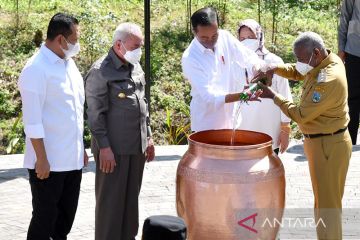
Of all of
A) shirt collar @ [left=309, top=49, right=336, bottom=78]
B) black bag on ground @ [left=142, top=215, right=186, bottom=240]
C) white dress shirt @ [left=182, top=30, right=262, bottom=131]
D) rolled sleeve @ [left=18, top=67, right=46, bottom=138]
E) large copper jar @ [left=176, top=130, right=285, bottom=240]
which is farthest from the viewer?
white dress shirt @ [left=182, top=30, right=262, bottom=131]

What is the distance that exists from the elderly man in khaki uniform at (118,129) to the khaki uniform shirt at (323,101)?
41.5 inches

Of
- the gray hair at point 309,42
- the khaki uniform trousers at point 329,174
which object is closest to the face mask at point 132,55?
the gray hair at point 309,42

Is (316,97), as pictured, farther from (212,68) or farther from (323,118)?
(212,68)

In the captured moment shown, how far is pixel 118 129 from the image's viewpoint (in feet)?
18.1

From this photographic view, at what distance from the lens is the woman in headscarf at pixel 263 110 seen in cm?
629

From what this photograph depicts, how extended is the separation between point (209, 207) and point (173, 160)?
3.68 m

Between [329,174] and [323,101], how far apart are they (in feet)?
1.96

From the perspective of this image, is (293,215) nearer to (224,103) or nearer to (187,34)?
(224,103)

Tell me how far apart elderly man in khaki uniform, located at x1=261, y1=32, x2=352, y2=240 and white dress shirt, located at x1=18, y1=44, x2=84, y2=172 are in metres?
1.40

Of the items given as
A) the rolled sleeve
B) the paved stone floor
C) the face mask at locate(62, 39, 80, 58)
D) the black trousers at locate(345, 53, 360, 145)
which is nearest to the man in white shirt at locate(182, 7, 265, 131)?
the face mask at locate(62, 39, 80, 58)

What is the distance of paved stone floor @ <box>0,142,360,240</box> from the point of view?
6.48 m

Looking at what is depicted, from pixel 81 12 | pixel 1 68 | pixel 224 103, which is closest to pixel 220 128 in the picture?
pixel 224 103

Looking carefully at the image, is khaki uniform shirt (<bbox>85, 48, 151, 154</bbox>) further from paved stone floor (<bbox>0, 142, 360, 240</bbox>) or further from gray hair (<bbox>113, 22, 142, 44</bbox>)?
paved stone floor (<bbox>0, 142, 360, 240</bbox>)

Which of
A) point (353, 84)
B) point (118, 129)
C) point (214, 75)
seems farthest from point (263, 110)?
point (353, 84)
